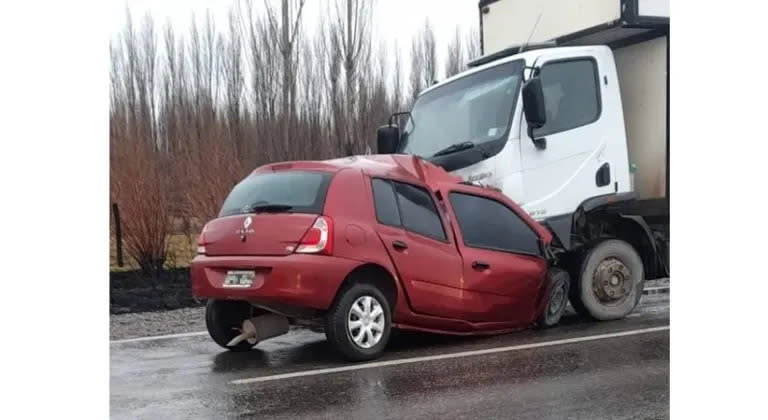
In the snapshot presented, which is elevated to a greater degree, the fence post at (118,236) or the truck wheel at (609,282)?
the fence post at (118,236)

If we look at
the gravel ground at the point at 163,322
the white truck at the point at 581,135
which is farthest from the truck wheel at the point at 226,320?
the white truck at the point at 581,135

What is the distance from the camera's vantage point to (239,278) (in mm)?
5145

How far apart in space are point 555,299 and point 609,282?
0.56m

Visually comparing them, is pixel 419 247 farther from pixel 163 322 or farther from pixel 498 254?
pixel 163 322

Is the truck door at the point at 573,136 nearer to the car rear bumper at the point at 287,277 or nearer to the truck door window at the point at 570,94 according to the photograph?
the truck door window at the point at 570,94

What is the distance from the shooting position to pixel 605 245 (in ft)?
22.7

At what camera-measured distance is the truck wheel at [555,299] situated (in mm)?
6543

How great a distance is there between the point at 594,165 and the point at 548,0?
1494 mm

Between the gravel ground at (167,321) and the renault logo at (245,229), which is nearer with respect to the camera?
the renault logo at (245,229)

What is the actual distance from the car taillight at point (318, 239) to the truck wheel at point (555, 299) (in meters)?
2.07

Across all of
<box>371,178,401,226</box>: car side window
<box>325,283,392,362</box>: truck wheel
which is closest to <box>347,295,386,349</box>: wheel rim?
<box>325,283,392,362</box>: truck wheel
